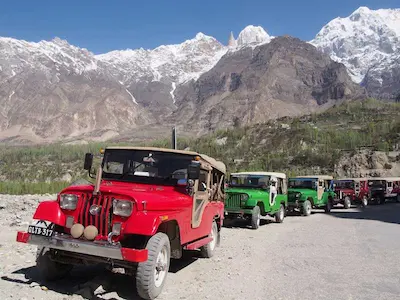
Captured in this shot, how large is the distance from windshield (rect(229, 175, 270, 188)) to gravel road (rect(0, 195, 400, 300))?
3.91m

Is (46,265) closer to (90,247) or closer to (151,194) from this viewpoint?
(90,247)

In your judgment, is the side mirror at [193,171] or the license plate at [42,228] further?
the side mirror at [193,171]

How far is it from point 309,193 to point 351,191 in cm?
772

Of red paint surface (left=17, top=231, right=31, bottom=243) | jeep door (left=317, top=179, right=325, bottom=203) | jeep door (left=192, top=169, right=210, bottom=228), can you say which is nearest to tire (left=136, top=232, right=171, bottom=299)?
jeep door (left=192, top=169, right=210, bottom=228)

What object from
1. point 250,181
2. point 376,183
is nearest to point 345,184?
point 376,183

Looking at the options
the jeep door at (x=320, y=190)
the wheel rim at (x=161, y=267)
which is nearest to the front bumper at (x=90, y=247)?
the wheel rim at (x=161, y=267)

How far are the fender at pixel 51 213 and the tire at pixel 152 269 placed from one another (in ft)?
4.59

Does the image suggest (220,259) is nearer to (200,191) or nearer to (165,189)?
(200,191)

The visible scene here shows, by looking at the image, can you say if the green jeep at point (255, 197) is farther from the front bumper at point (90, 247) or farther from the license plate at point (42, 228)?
the front bumper at point (90, 247)

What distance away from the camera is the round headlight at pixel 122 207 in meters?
5.96

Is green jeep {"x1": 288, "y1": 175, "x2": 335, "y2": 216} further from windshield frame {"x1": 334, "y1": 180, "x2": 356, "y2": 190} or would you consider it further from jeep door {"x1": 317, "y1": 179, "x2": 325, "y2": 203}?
windshield frame {"x1": 334, "y1": 180, "x2": 356, "y2": 190}

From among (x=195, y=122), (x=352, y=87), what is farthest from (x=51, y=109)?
(x=352, y=87)

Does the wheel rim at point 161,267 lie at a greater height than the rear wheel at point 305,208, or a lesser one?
greater

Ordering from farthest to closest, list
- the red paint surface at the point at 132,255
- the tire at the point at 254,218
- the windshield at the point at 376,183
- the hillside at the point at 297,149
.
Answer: the hillside at the point at 297,149 < the windshield at the point at 376,183 < the tire at the point at 254,218 < the red paint surface at the point at 132,255
